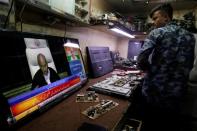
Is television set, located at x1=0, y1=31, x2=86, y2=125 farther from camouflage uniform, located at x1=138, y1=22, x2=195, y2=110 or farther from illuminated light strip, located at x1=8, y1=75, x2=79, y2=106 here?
camouflage uniform, located at x1=138, y1=22, x2=195, y2=110

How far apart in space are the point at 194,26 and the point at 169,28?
180cm

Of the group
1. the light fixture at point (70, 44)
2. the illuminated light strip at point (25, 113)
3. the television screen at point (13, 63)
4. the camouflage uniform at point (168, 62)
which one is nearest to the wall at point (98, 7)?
the light fixture at point (70, 44)

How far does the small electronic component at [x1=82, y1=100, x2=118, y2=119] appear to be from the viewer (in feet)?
3.12

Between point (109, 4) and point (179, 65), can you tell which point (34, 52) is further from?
point (109, 4)

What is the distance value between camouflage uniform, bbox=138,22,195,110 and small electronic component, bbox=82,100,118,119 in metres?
0.56

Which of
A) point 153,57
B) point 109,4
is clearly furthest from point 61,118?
point 109,4

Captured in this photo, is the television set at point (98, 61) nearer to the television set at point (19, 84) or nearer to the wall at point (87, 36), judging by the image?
the wall at point (87, 36)

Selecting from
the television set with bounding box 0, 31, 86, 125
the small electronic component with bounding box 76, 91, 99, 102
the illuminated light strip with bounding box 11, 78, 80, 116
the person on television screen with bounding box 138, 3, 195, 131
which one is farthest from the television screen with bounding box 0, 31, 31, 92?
the person on television screen with bounding box 138, 3, 195, 131

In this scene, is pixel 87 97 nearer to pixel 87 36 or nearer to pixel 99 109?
pixel 99 109

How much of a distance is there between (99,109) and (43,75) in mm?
439

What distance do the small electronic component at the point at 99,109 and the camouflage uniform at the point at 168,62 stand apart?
0.56 m

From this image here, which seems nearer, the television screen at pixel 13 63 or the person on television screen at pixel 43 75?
the television screen at pixel 13 63

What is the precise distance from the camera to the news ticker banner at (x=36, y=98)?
78 cm

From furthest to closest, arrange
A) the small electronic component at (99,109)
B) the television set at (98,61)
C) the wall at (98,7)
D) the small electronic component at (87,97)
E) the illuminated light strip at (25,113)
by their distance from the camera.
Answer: the wall at (98,7) < the television set at (98,61) < the small electronic component at (87,97) < the small electronic component at (99,109) < the illuminated light strip at (25,113)
